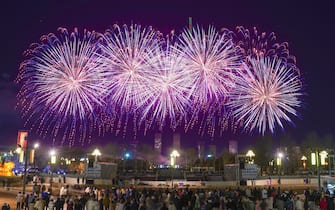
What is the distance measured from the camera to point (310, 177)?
52.8 meters

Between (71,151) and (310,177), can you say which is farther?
(71,151)

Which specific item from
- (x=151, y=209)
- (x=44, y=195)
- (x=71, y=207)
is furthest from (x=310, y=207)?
(x=44, y=195)

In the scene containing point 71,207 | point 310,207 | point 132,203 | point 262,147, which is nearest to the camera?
point 132,203

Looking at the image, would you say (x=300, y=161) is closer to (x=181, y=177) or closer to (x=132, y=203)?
(x=181, y=177)

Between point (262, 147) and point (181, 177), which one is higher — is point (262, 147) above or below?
above

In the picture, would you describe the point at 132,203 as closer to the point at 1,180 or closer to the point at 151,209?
the point at 151,209

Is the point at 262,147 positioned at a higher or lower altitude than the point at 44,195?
higher

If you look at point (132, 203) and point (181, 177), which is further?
point (181, 177)

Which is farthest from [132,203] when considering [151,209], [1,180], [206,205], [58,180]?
[1,180]

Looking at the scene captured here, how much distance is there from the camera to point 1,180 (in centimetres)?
5153

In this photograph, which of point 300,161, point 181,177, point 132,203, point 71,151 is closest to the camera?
point 132,203

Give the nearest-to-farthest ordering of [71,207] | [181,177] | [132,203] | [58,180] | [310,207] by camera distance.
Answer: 1. [132,203]
2. [71,207]
3. [310,207]
4. [58,180]
5. [181,177]

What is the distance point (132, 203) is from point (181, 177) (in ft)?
140

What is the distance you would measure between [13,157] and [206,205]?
86.4m
